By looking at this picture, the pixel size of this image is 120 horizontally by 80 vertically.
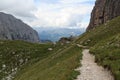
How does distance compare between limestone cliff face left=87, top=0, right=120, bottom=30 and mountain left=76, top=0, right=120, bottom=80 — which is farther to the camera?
limestone cliff face left=87, top=0, right=120, bottom=30

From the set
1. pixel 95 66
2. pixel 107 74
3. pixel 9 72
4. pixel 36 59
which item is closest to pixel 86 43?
pixel 36 59

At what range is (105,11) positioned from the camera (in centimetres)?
16612

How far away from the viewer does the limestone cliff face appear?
16275cm

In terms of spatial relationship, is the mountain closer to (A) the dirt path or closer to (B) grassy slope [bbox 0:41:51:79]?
(A) the dirt path

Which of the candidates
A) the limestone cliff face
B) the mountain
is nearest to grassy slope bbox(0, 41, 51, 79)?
the mountain

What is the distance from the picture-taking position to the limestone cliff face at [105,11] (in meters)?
163

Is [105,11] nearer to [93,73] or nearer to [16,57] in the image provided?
[16,57]

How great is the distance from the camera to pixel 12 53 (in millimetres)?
89438

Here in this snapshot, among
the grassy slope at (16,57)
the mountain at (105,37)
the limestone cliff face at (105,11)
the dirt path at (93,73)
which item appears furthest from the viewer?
the limestone cliff face at (105,11)

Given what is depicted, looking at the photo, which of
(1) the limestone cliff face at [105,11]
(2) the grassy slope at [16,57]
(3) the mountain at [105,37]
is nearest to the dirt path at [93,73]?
(3) the mountain at [105,37]

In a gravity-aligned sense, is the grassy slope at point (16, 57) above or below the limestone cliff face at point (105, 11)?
below

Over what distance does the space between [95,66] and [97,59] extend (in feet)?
13.9

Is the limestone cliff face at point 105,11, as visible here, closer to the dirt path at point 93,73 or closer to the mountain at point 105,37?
the mountain at point 105,37

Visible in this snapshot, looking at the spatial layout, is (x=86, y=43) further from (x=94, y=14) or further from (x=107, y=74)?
(x=94, y=14)
